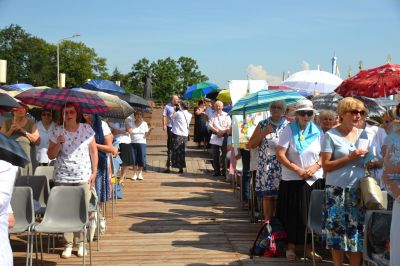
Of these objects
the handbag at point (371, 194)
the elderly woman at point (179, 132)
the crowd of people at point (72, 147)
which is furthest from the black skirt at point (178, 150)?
the handbag at point (371, 194)

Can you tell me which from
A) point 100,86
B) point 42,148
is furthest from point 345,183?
point 100,86

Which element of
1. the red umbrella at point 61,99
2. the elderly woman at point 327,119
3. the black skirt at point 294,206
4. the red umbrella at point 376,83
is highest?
the red umbrella at point 376,83

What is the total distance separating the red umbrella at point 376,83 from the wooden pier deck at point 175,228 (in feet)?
7.78

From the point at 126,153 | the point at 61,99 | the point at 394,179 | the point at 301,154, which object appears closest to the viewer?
the point at 394,179

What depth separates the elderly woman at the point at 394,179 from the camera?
3.76m

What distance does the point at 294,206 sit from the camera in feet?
22.1

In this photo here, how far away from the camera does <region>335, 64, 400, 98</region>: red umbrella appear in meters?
Result: 8.03

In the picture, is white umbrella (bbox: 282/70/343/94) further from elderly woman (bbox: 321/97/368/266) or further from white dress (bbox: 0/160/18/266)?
white dress (bbox: 0/160/18/266)

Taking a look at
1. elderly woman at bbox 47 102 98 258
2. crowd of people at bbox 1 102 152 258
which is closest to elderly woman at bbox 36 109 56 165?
crowd of people at bbox 1 102 152 258

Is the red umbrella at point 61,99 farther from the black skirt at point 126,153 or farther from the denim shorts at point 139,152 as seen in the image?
the denim shorts at point 139,152

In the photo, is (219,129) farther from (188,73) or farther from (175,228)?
(188,73)

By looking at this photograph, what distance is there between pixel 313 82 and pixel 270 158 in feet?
13.4

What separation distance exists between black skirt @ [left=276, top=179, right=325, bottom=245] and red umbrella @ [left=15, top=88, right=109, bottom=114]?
7.67 feet

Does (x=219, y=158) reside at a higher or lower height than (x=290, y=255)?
higher
